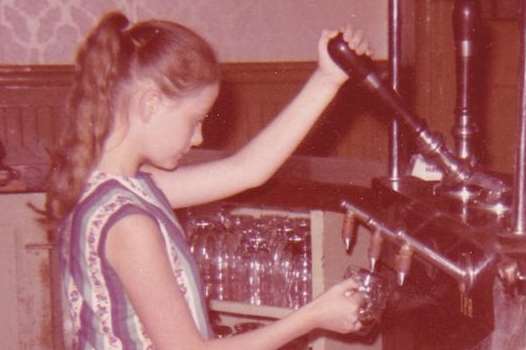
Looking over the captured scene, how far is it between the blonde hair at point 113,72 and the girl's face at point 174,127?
0.02 m

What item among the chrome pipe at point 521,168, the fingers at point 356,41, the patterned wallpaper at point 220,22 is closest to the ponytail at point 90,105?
the fingers at point 356,41

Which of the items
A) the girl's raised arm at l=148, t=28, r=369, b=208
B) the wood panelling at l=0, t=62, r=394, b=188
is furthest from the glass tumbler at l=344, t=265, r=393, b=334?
the wood panelling at l=0, t=62, r=394, b=188

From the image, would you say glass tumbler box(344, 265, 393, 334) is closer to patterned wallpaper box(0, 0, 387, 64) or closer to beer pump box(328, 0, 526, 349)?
beer pump box(328, 0, 526, 349)

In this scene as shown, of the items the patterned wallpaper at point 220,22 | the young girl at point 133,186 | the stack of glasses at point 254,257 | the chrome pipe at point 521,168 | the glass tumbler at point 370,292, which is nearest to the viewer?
the chrome pipe at point 521,168

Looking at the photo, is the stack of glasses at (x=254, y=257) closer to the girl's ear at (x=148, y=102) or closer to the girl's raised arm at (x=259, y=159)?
the girl's raised arm at (x=259, y=159)

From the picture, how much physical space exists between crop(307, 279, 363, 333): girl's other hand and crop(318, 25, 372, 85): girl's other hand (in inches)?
11.7

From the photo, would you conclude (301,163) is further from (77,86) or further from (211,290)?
(77,86)

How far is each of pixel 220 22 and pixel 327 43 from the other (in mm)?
1720

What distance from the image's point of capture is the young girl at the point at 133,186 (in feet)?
3.93

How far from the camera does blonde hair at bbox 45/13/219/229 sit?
124 cm

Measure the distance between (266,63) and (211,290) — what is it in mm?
1101

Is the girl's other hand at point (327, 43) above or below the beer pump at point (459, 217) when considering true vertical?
above

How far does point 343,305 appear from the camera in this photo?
107 centimetres

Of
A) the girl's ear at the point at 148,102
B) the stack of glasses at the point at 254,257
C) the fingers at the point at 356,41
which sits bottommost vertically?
the stack of glasses at the point at 254,257
